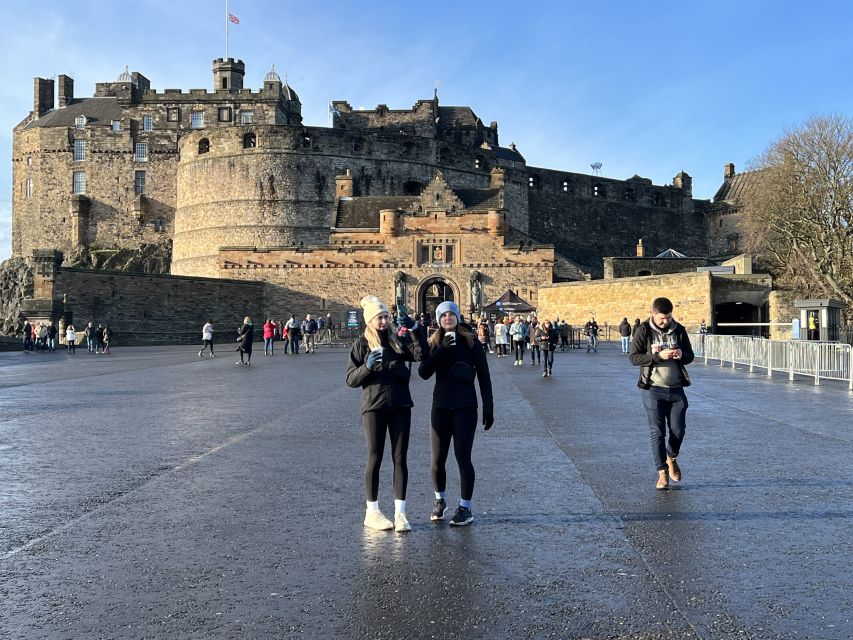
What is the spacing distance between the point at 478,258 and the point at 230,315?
549 inches

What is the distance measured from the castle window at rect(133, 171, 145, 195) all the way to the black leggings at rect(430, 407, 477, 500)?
60736 millimetres

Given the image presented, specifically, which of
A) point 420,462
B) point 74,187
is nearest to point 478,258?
point 74,187

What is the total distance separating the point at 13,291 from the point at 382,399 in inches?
2173

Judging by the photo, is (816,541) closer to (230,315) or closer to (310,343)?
(310,343)

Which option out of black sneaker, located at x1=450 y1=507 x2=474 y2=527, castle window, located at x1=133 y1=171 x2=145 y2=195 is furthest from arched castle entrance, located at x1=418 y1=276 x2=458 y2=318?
black sneaker, located at x1=450 y1=507 x2=474 y2=527

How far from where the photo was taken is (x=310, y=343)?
32.7 meters

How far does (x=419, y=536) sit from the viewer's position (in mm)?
5020

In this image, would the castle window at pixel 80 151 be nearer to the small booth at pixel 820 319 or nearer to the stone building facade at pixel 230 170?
the stone building facade at pixel 230 170

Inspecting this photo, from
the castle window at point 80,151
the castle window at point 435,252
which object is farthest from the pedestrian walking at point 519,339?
the castle window at point 80,151

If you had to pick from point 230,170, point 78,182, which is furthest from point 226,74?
point 78,182

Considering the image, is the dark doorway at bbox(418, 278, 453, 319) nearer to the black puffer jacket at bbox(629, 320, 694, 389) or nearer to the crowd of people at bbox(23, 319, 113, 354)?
the crowd of people at bbox(23, 319, 113, 354)

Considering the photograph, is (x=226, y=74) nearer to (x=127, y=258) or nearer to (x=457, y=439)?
(x=127, y=258)

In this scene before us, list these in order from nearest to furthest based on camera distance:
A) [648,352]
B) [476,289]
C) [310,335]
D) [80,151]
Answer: [648,352] → [310,335] → [476,289] → [80,151]

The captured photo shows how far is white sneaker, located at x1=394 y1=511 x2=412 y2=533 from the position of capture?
505cm
